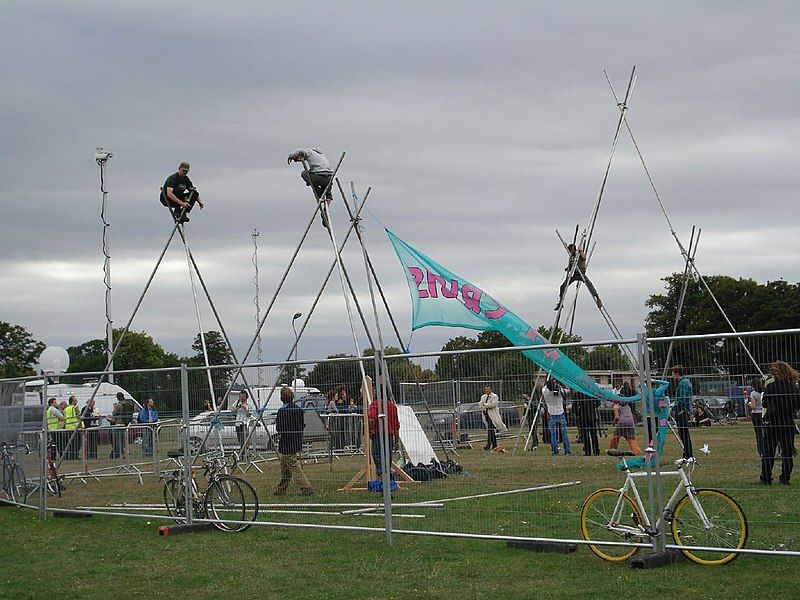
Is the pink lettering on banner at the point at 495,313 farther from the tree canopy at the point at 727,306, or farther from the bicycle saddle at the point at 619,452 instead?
the tree canopy at the point at 727,306

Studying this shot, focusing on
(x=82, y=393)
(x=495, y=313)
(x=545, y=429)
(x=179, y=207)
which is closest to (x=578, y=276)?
(x=495, y=313)

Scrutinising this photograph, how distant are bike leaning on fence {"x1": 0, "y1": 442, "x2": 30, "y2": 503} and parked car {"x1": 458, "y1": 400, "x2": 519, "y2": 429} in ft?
31.1

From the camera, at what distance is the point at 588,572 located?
420 inches

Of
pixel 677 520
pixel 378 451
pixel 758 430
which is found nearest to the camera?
pixel 758 430

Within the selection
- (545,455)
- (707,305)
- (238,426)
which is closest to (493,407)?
(545,455)

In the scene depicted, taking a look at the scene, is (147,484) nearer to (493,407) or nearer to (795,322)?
(493,407)

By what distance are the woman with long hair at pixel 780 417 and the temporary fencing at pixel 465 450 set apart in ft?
0.07

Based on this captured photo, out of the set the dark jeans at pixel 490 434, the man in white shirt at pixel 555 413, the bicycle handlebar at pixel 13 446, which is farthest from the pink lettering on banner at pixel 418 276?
the man in white shirt at pixel 555 413

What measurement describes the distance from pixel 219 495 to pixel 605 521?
5.99 meters

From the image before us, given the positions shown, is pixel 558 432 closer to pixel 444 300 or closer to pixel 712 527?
pixel 712 527

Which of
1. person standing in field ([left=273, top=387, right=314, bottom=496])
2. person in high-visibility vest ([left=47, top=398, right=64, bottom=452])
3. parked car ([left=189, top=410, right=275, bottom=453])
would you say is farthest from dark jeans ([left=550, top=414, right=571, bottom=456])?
person in high-visibility vest ([left=47, top=398, right=64, bottom=452])

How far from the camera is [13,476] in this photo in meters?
19.4

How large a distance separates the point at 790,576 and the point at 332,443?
602 cm

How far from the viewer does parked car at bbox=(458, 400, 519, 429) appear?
1252cm
